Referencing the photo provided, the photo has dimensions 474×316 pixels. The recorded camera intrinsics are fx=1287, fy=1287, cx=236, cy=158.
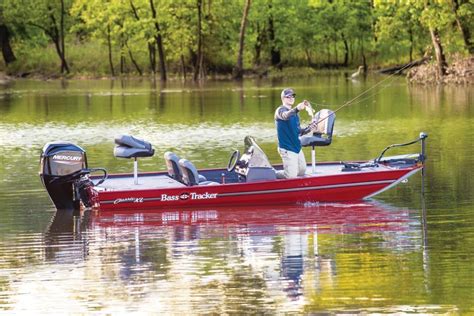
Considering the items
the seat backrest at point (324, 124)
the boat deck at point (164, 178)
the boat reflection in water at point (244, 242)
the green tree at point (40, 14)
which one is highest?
the green tree at point (40, 14)

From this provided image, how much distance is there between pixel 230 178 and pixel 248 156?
110 centimetres

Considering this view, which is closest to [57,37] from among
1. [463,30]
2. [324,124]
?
[463,30]

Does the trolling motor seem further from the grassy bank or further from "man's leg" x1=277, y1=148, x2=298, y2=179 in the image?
the grassy bank

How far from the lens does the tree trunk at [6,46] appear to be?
326 feet

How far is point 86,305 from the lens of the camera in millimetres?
14102

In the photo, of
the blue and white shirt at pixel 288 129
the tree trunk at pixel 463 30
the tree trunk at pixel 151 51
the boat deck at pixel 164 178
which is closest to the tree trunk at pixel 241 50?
the tree trunk at pixel 151 51

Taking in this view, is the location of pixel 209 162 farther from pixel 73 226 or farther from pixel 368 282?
pixel 368 282

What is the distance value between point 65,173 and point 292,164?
3789 millimetres

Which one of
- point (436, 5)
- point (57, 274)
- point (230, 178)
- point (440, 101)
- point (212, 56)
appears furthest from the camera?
point (212, 56)

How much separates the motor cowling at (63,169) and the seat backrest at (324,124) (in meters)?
4.22

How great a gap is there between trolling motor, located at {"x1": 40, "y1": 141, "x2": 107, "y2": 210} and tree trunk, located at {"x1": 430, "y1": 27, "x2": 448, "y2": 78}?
43893 millimetres

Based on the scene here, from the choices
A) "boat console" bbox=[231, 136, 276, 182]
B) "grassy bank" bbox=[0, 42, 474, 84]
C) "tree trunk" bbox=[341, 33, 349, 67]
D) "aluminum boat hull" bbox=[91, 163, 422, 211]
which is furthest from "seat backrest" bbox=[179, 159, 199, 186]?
"tree trunk" bbox=[341, 33, 349, 67]

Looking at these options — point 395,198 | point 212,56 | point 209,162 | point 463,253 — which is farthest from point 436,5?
point 463,253

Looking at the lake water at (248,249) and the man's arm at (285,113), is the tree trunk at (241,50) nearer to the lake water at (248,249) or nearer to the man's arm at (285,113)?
the lake water at (248,249)
